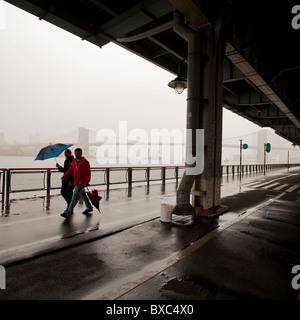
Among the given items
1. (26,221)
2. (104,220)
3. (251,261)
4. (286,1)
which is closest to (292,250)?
(251,261)

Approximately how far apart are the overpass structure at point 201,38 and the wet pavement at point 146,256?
1460mm

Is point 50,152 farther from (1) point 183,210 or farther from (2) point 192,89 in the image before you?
(2) point 192,89

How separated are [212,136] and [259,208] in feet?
10.3

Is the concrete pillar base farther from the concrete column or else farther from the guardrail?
the guardrail

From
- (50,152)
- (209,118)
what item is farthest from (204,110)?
(50,152)

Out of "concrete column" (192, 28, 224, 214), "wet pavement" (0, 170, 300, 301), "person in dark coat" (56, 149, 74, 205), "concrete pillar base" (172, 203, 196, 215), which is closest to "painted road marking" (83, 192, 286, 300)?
"wet pavement" (0, 170, 300, 301)

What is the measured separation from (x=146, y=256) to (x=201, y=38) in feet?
20.9

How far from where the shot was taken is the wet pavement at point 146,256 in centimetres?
268

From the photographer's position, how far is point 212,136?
6746 millimetres

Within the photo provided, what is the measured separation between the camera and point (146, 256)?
12.0ft

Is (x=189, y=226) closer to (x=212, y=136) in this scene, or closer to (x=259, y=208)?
(x=212, y=136)

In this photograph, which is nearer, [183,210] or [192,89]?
[183,210]

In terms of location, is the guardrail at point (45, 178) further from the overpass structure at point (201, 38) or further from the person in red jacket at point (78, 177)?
the overpass structure at point (201, 38)

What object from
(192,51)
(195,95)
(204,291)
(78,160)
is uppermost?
(192,51)
